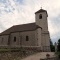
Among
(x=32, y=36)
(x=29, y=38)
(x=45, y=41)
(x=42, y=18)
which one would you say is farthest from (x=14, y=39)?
(x=42, y=18)

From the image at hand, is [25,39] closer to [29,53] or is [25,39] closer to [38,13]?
[38,13]

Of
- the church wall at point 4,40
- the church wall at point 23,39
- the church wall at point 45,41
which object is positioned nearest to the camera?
→ the church wall at point 45,41

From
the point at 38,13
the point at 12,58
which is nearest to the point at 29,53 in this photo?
the point at 12,58

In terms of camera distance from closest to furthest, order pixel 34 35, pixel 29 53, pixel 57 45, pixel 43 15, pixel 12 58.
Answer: pixel 12 58
pixel 29 53
pixel 57 45
pixel 34 35
pixel 43 15

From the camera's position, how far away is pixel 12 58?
62.1 feet

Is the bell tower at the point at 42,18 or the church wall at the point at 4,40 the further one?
the church wall at the point at 4,40

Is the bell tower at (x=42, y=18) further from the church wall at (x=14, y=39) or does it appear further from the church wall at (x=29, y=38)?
the church wall at (x=14, y=39)

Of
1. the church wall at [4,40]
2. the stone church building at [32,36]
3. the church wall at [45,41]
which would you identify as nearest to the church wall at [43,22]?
the stone church building at [32,36]

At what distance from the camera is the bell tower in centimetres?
3619

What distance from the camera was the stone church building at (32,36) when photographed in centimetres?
3376

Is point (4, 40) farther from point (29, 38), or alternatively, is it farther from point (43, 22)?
point (43, 22)

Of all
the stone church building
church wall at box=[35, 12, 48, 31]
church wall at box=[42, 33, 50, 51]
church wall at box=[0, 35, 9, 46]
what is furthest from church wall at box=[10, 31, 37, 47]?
church wall at box=[35, 12, 48, 31]

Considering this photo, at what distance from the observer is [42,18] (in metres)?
37.0

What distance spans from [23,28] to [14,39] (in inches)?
174
